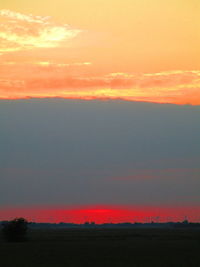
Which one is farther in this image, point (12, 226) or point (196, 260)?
point (12, 226)

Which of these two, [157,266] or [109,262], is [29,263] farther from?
[157,266]

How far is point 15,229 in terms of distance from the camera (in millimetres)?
117312

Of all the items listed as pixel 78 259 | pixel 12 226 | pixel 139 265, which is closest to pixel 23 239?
pixel 12 226

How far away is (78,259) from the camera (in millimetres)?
55719

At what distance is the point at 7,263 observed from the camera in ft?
167

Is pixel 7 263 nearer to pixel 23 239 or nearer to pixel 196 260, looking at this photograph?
pixel 196 260

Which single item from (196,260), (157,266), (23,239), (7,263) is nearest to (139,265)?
(157,266)

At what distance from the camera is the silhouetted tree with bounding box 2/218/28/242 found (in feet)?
381

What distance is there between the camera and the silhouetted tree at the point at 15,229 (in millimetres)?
116188

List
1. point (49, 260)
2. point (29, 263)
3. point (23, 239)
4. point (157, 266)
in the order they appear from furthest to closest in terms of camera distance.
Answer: point (23, 239) → point (49, 260) → point (29, 263) → point (157, 266)

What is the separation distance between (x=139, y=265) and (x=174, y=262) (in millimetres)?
4362

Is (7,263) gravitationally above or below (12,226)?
below

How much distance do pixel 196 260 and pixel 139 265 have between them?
7.80 meters

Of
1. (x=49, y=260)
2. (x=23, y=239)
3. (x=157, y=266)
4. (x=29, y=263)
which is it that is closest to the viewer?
(x=157, y=266)
